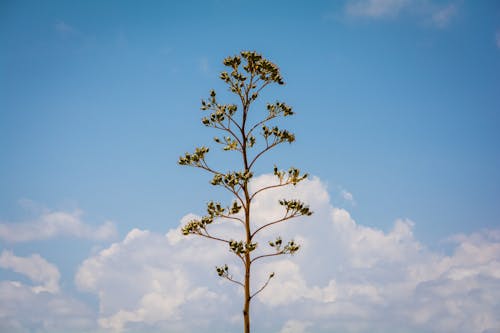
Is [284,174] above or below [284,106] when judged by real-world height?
below

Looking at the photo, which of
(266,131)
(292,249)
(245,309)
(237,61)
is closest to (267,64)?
(237,61)

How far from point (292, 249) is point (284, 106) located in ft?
16.9

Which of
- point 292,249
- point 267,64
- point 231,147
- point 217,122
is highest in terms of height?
point 267,64

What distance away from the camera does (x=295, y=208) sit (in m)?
16.2

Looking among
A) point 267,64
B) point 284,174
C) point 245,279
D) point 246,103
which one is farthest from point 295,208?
point 267,64

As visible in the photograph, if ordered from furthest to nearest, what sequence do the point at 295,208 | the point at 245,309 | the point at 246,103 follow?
1. the point at 246,103
2. the point at 295,208
3. the point at 245,309

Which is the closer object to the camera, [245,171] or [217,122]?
[245,171]

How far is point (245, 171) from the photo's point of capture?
16250mm

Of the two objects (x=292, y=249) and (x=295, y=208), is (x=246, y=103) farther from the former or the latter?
(x=292, y=249)

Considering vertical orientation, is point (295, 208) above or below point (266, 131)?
below

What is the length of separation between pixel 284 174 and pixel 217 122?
3.16m

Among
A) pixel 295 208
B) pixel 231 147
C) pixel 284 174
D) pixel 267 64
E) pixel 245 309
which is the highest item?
pixel 267 64

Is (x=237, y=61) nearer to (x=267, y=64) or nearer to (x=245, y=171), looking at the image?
(x=267, y=64)

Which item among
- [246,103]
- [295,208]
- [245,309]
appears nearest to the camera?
[245,309]
